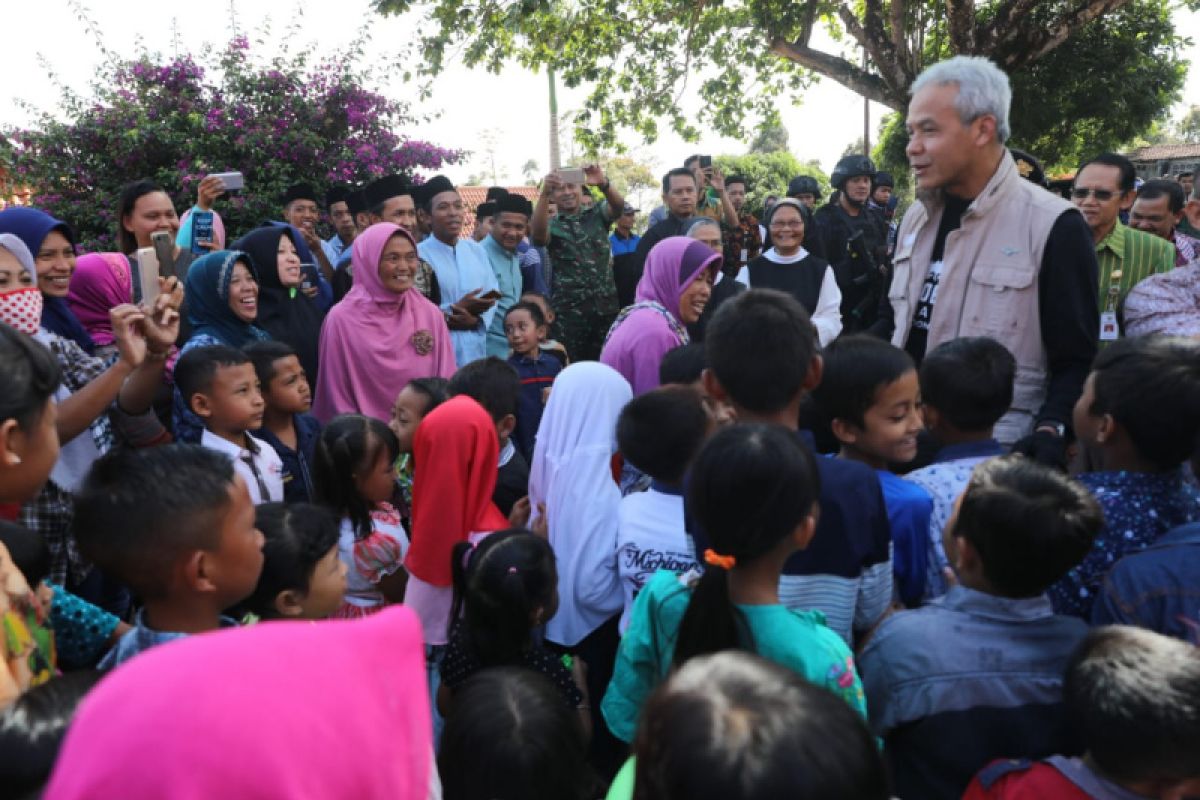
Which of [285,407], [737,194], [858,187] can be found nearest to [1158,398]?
[285,407]

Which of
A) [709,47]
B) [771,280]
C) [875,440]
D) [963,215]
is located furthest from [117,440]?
[709,47]

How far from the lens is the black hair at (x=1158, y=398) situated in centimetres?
197

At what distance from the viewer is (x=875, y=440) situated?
236 cm

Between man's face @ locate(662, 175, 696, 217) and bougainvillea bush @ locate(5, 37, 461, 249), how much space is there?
4.31 meters

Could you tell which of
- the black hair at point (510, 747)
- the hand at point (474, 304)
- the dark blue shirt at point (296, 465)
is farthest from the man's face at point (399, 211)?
the black hair at point (510, 747)

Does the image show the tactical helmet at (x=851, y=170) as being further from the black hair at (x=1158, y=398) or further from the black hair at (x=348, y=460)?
the black hair at (x=1158, y=398)

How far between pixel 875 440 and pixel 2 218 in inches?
135

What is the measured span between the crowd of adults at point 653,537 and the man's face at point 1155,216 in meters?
1.02

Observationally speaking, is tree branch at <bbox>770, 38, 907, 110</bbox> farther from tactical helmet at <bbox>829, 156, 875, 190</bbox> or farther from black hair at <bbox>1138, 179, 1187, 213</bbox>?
black hair at <bbox>1138, 179, 1187, 213</bbox>

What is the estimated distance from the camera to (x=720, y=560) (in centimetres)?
163

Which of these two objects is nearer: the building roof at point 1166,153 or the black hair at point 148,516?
the black hair at point 148,516

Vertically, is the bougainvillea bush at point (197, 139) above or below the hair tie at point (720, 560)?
above

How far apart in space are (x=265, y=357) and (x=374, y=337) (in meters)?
0.92

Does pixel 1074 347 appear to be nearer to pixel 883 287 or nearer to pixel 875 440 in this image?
pixel 875 440
